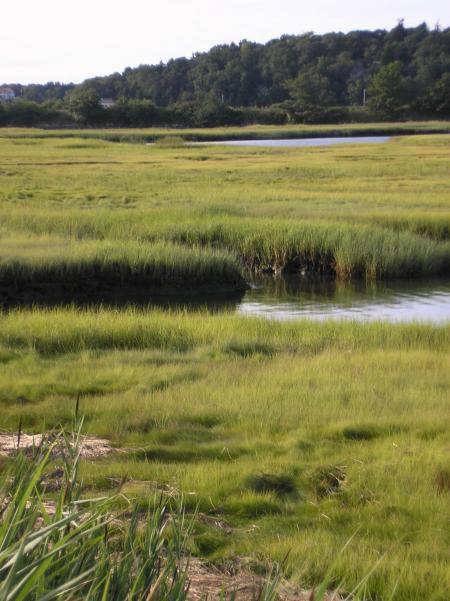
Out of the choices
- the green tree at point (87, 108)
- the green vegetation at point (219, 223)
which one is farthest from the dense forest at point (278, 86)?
the green vegetation at point (219, 223)

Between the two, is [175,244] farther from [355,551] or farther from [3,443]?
[355,551]

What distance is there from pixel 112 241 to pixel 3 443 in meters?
14.4

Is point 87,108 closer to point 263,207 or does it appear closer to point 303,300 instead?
point 263,207

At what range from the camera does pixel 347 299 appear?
19.1 meters

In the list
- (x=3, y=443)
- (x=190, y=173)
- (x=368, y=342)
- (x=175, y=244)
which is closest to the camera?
(x=3, y=443)

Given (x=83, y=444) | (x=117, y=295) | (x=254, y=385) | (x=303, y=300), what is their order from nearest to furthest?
(x=83, y=444) → (x=254, y=385) → (x=117, y=295) → (x=303, y=300)

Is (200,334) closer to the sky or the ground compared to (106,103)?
closer to the ground

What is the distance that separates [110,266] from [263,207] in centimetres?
905

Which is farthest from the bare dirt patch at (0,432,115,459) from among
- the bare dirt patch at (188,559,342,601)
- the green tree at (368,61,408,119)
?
the green tree at (368,61,408,119)

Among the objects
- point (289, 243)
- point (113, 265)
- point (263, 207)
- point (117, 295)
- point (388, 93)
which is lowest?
point (117, 295)

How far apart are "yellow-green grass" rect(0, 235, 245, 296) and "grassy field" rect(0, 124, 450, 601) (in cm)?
4

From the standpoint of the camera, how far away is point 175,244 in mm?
21047

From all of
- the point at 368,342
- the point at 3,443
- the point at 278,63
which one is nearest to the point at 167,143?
the point at 368,342

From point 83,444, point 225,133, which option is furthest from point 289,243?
point 225,133
